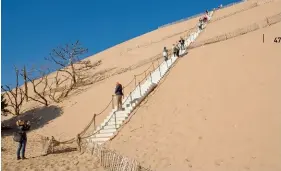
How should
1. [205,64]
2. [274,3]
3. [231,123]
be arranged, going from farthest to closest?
[274,3] < [205,64] < [231,123]

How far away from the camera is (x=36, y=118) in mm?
22828

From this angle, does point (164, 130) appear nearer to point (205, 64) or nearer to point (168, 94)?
point (168, 94)

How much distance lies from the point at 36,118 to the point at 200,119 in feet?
39.9

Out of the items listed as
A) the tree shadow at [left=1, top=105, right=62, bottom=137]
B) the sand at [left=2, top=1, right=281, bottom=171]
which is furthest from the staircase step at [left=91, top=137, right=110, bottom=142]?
the tree shadow at [left=1, top=105, right=62, bottom=137]

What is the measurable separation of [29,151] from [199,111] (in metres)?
7.37

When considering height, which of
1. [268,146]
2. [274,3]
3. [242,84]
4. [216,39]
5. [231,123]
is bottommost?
[268,146]

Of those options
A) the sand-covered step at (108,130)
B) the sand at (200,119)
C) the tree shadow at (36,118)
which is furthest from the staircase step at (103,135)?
the tree shadow at (36,118)

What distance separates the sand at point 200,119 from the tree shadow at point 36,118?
87 mm

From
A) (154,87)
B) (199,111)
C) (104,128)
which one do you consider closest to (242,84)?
(199,111)

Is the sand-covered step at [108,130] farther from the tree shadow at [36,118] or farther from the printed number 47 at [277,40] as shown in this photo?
the printed number 47 at [277,40]

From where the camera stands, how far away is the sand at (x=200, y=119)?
1165 cm

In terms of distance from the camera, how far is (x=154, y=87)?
1970cm

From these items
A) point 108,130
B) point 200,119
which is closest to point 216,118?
point 200,119

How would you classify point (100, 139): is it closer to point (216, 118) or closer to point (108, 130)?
point (108, 130)
